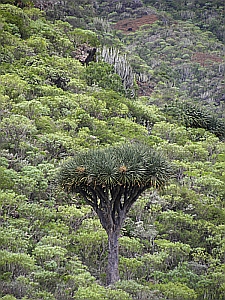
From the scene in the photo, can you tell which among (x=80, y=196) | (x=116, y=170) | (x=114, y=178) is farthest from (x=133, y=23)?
(x=114, y=178)

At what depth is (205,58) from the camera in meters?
47.3

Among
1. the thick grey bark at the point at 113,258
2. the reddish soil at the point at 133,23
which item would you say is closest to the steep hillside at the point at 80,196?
the thick grey bark at the point at 113,258

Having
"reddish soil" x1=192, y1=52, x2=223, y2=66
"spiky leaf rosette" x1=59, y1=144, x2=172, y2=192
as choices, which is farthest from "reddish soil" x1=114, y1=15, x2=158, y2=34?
"spiky leaf rosette" x1=59, y1=144, x2=172, y2=192

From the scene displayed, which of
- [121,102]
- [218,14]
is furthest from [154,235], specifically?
[218,14]

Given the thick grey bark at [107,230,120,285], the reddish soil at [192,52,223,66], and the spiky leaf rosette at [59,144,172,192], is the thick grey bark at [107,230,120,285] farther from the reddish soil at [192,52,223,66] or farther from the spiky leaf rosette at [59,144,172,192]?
the reddish soil at [192,52,223,66]

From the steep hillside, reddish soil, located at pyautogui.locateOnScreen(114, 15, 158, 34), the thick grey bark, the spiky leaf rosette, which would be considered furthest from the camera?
reddish soil, located at pyautogui.locateOnScreen(114, 15, 158, 34)

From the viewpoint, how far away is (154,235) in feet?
35.2

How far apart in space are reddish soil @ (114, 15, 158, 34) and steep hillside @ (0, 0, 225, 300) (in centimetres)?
2806

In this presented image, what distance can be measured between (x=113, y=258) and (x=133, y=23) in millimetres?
54176

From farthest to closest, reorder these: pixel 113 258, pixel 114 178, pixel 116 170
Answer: pixel 113 258 → pixel 116 170 → pixel 114 178

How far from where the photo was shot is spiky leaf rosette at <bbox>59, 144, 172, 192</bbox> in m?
Answer: 8.11

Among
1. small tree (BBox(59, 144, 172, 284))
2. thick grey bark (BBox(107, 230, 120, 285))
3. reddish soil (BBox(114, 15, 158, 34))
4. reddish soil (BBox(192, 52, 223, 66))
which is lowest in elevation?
reddish soil (BBox(192, 52, 223, 66))

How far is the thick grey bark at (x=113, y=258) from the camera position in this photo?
28.4ft

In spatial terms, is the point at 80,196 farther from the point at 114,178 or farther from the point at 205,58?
the point at 205,58
